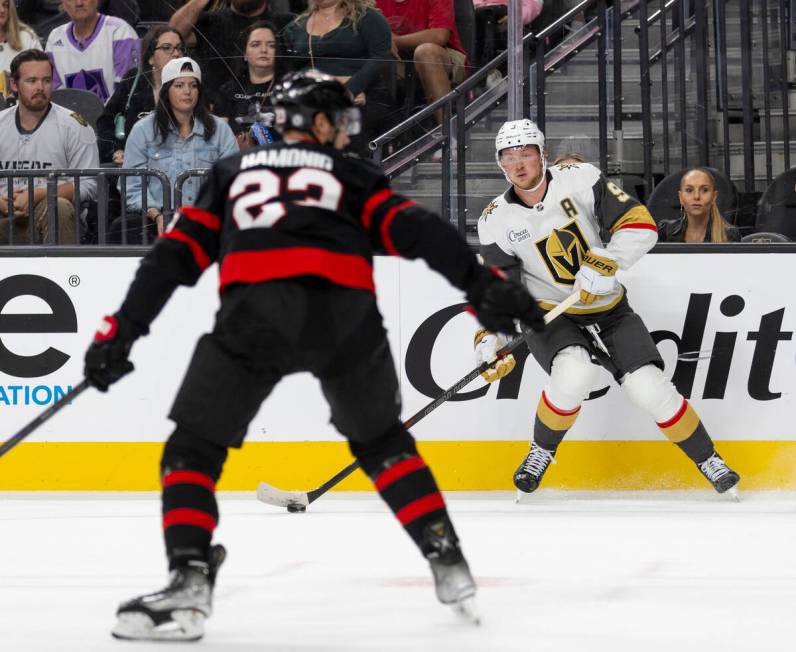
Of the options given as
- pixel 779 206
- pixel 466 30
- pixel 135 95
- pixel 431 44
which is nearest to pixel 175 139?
pixel 135 95

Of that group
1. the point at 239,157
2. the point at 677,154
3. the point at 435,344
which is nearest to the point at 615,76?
the point at 677,154

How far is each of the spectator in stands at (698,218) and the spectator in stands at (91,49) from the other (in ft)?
6.88

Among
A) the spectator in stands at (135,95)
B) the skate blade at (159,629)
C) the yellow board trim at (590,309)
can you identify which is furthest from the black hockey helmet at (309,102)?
the spectator in stands at (135,95)

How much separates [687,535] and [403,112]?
6.40 ft

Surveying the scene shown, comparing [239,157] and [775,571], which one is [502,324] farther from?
[775,571]

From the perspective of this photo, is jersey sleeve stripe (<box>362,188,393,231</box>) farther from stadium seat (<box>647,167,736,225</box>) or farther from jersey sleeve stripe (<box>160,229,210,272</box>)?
stadium seat (<box>647,167,736,225</box>)

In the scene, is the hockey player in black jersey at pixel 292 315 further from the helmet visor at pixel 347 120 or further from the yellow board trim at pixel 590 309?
the yellow board trim at pixel 590 309

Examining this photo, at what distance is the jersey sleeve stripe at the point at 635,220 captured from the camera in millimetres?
4348

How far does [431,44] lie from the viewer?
4.88 metres

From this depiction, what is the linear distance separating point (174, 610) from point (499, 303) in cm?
81

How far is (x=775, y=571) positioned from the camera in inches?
123

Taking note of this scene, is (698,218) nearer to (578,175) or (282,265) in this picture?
(578,175)

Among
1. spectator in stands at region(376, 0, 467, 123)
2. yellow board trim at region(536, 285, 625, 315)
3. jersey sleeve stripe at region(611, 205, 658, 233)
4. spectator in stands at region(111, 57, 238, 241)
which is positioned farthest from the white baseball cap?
jersey sleeve stripe at region(611, 205, 658, 233)

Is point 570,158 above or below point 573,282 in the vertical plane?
above
